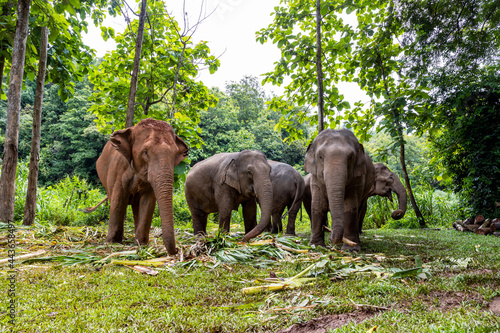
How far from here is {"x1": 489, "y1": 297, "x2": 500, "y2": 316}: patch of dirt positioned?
75.9 inches

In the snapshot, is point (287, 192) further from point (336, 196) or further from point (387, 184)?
point (336, 196)

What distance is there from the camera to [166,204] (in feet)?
12.9

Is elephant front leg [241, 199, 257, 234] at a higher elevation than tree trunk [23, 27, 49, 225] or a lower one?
lower

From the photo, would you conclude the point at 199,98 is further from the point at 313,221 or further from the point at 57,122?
the point at 57,122

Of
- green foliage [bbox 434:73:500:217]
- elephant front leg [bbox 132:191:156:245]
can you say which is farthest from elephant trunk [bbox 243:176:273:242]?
green foliage [bbox 434:73:500:217]

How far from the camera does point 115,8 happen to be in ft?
28.1

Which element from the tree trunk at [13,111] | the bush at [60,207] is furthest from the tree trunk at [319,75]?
the bush at [60,207]

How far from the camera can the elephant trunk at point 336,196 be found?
14.2 feet

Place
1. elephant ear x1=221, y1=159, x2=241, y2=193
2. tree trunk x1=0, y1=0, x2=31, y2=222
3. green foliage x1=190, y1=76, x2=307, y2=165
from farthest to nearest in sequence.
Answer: green foliage x1=190, y1=76, x2=307, y2=165, elephant ear x1=221, y1=159, x2=241, y2=193, tree trunk x1=0, y1=0, x2=31, y2=222

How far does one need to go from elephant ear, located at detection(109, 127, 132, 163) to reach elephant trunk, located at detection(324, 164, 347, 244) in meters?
2.98

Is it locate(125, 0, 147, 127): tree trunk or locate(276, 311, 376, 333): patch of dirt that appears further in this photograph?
locate(125, 0, 147, 127): tree trunk

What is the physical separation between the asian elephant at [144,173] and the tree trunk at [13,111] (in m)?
1.79

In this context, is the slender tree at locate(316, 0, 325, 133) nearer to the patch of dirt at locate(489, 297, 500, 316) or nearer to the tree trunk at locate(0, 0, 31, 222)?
the patch of dirt at locate(489, 297, 500, 316)

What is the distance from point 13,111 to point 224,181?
4135 millimetres
